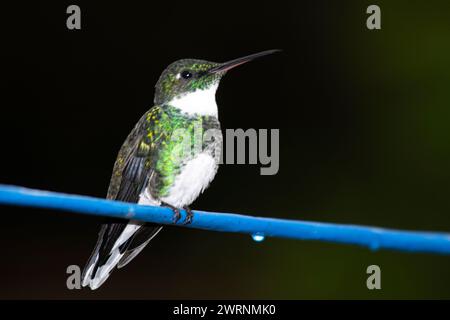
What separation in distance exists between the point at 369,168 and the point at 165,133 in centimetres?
397

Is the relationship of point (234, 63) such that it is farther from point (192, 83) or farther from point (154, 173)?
point (154, 173)

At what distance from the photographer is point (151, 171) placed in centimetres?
345

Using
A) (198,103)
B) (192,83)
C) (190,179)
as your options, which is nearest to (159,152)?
(190,179)

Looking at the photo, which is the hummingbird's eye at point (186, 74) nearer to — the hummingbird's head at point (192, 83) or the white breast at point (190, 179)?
the hummingbird's head at point (192, 83)

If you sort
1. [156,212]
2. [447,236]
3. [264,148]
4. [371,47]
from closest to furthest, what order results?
[447,236]
[156,212]
[264,148]
[371,47]

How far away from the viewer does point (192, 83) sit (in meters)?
3.87

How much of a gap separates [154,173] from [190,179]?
0.66 ft

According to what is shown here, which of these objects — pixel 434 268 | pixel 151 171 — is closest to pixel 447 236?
pixel 151 171

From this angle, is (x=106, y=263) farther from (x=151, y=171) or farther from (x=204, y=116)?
(x=204, y=116)

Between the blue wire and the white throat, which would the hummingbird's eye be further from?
the blue wire

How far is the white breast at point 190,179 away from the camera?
3418mm

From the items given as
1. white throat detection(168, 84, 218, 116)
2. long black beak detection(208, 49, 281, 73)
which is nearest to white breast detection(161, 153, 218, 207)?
white throat detection(168, 84, 218, 116)

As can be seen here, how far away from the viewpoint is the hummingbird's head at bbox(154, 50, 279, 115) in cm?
374

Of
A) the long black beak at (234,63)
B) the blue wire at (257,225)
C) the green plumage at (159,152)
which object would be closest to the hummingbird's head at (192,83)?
the long black beak at (234,63)
